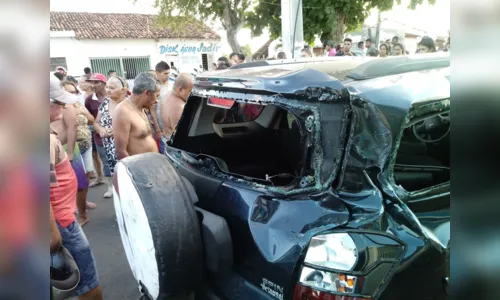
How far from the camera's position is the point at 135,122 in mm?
3818

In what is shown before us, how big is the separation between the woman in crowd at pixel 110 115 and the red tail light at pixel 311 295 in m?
3.69

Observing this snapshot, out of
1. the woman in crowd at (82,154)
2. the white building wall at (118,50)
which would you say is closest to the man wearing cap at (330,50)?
the woman in crowd at (82,154)

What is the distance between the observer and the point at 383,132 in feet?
5.20

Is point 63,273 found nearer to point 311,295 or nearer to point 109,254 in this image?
point 311,295

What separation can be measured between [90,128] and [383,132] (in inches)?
205

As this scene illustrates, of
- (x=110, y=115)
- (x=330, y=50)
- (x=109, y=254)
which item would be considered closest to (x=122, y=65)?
(x=330, y=50)

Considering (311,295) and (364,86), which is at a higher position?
(364,86)

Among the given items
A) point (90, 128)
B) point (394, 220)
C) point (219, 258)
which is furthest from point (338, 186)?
point (90, 128)

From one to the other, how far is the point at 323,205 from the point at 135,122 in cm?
278

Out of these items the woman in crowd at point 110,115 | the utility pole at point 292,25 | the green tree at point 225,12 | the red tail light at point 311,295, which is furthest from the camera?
the green tree at point 225,12

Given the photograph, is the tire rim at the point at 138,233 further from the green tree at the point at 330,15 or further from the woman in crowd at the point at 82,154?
the green tree at the point at 330,15

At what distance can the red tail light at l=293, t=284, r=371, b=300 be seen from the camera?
4.70ft

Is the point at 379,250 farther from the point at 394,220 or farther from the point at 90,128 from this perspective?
the point at 90,128

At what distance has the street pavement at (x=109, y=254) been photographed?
3225 mm
